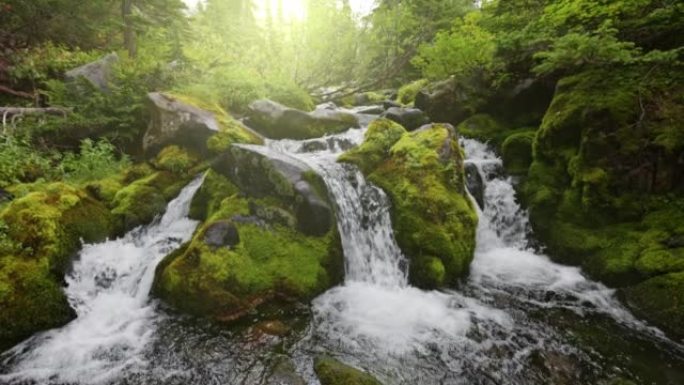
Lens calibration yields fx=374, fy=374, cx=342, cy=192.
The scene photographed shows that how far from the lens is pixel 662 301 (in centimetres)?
601

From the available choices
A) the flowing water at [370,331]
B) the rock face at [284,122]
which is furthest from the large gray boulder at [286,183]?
the rock face at [284,122]

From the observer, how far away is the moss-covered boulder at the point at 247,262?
233 inches

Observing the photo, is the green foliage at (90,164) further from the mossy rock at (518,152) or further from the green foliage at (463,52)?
the green foliage at (463,52)

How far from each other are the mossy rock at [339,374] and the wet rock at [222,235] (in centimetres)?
274

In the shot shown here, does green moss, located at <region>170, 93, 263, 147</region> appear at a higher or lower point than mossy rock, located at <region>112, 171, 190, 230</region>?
higher

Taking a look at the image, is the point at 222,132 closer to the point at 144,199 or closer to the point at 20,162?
the point at 144,199

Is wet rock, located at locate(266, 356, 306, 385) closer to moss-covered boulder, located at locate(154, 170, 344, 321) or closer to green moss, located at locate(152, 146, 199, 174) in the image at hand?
moss-covered boulder, located at locate(154, 170, 344, 321)

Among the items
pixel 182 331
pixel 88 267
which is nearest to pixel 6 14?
pixel 88 267

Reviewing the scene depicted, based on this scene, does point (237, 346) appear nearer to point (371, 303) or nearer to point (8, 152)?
point (371, 303)

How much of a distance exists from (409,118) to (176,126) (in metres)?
7.33

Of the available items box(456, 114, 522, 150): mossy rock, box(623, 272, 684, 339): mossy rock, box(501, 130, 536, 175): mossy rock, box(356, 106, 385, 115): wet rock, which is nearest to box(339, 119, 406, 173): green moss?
box(501, 130, 536, 175): mossy rock

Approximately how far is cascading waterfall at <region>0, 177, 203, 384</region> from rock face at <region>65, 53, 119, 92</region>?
6890 millimetres

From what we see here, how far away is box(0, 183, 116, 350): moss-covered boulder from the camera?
511 cm

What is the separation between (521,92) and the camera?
40.0 ft
